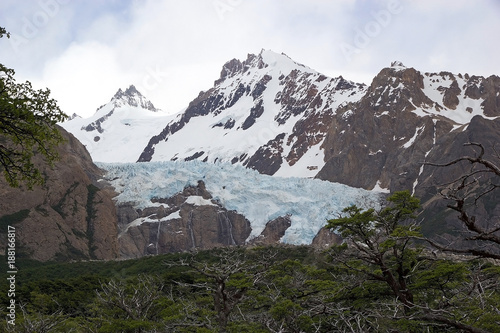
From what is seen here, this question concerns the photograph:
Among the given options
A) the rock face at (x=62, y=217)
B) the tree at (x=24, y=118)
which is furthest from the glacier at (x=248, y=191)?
the tree at (x=24, y=118)

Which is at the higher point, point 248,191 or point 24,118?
point 248,191

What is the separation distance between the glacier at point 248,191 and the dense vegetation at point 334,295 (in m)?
85.0

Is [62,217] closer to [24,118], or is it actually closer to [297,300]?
[297,300]

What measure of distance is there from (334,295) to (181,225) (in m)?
112

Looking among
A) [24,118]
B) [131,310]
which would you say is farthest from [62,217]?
[24,118]

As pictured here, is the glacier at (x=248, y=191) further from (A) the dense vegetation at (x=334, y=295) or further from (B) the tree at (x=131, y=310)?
(B) the tree at (x=131, y=310)

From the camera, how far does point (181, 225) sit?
13488cm

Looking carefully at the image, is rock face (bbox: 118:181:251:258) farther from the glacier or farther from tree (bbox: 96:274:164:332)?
tree (bbox: 96:274:164:332)

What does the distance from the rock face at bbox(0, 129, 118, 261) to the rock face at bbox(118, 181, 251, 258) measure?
17777 mm

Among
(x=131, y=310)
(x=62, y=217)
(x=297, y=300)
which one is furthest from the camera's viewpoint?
(x=62, y=217)

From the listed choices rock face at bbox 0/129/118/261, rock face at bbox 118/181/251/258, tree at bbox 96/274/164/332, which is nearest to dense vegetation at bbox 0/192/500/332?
tree at bbox 96/274/164/332

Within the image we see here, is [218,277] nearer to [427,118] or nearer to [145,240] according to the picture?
[145,240]

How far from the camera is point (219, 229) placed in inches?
5507

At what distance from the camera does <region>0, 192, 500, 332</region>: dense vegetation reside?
751 inches
